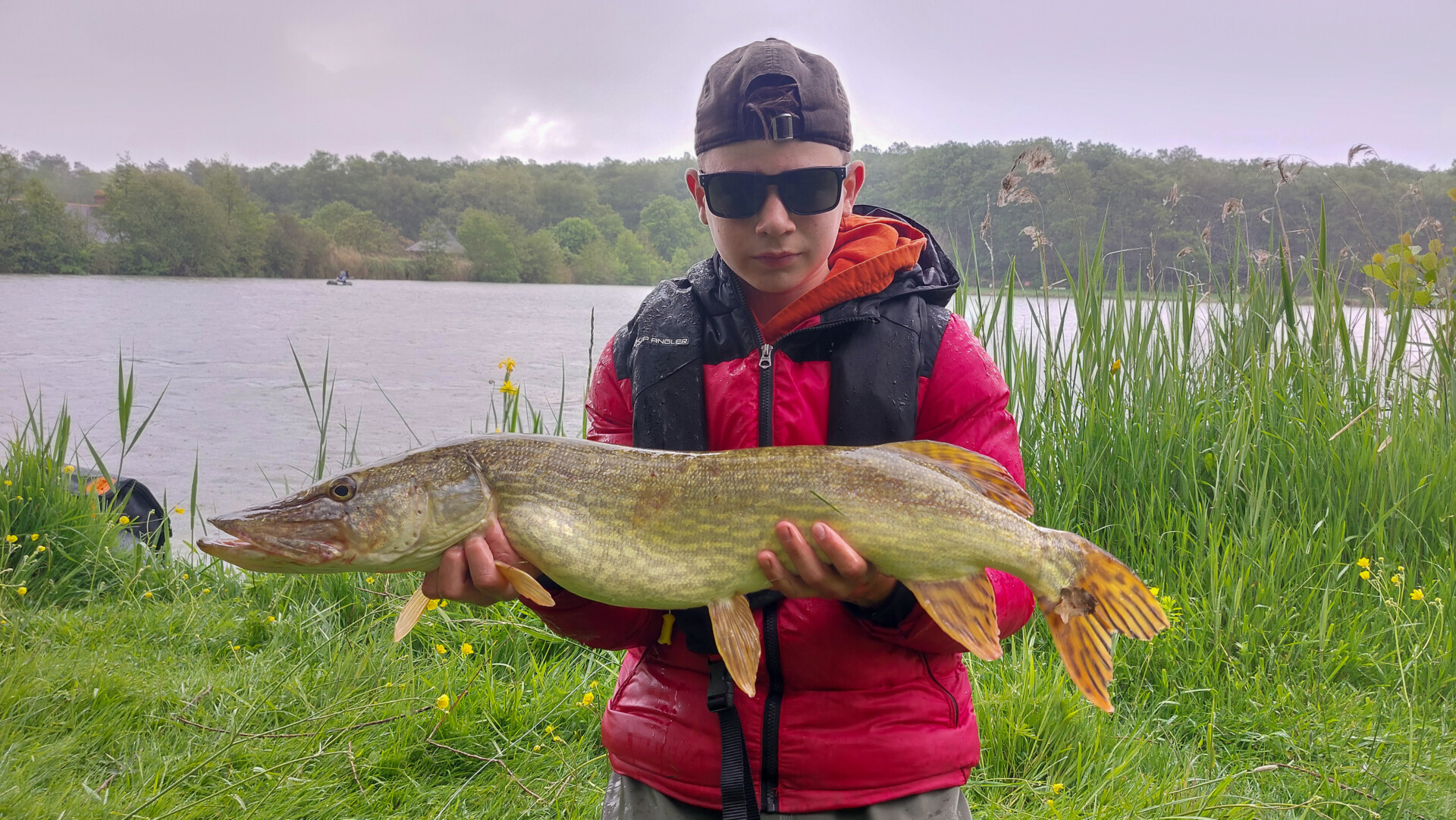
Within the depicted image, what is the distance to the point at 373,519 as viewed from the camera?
1629 millimetres

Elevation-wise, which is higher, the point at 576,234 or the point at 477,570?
the point at 576,234

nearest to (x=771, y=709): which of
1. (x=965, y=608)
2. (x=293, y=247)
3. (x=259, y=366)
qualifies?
(x=965, y=608)

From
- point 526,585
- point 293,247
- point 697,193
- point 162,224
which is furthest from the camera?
point 293,247

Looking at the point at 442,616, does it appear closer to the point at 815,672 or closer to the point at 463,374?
the point at 815,672

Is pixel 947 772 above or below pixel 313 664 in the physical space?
above

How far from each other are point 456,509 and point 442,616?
188 centimetres

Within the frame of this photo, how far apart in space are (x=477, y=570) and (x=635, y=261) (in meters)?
23.7

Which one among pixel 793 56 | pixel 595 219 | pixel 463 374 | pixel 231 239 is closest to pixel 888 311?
pixel 793 56

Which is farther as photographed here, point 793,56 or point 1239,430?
point 1239,430

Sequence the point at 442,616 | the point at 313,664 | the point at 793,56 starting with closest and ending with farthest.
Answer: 1. the point at 793,56
2. the point at 313,664
3. the point at 442,616

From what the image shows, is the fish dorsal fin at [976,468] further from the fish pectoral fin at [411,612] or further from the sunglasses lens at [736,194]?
the fish pectoral fin at [411,612]

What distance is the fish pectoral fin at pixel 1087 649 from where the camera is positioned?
165 cm

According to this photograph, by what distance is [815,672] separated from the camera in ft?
5.51

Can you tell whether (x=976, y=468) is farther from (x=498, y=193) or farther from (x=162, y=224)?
(x=162, y=224)
